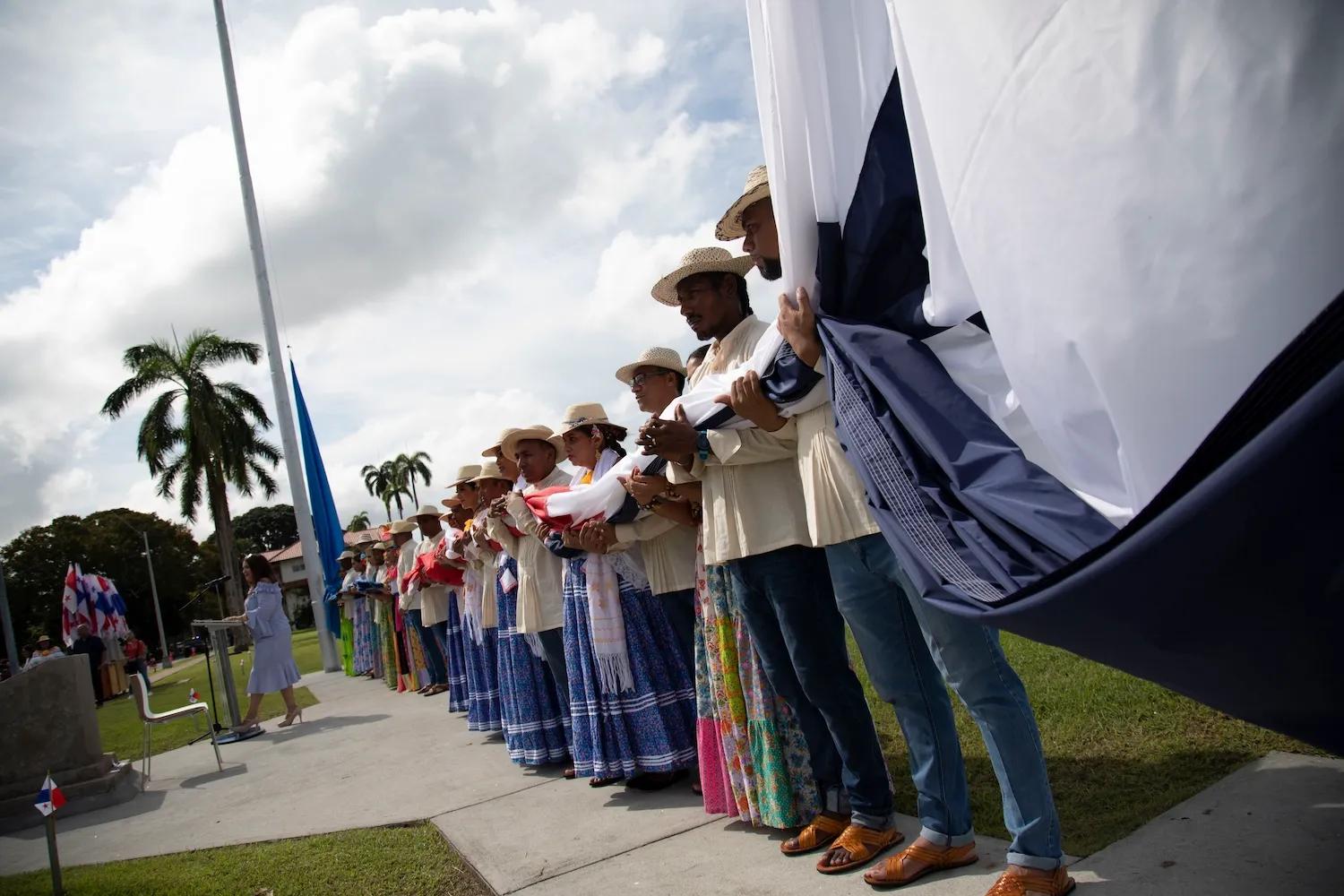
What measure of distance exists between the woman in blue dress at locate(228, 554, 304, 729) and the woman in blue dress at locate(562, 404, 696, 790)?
6.74 metres

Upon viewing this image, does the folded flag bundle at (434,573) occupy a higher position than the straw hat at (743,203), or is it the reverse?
the straw hat at (743,203)

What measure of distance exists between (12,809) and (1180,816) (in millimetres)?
8726

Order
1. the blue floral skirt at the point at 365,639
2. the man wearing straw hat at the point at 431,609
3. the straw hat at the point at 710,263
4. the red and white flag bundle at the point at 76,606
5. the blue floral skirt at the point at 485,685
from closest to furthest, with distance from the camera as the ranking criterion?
1. the straw hat at the point at 710,263
2. the blue floral skirt at the point at 485,685
3. the man wearing straw hat at the point at 431,609
4. the blue floral skirt at the point at 365,639
5. the red and white flag bundle at the point at 76,606

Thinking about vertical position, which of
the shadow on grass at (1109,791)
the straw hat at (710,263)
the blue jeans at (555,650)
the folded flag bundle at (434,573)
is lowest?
the shadow on grass at (1109,791)

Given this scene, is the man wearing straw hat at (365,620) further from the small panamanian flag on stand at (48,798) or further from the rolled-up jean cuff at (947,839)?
the rolled-up jean cuff at (947,839)

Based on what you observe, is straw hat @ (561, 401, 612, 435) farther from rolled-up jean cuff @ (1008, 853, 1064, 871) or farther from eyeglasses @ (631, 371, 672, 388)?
rolled-up jean cuff @ (1008, 853, 1064, 871)

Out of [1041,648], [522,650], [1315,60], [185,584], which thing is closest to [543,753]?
[522,650]

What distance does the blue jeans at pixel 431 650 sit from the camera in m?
10.3

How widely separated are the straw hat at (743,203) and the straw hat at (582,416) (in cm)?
183

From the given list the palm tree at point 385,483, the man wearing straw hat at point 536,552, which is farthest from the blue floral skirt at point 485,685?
the palm tree at point 385,483

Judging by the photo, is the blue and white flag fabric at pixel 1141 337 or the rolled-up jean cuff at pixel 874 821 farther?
the rolled-up jean cuff at pixel 874 821

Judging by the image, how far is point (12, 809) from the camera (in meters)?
7.54

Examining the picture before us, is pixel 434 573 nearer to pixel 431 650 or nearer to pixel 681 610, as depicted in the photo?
pixel 431 650

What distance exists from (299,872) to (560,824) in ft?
4.34
